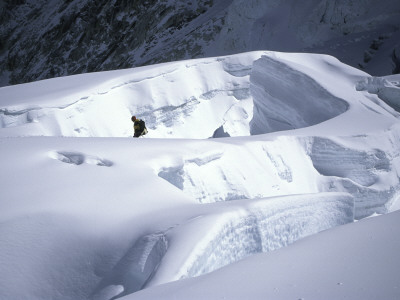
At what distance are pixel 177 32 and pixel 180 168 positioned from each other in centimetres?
1841

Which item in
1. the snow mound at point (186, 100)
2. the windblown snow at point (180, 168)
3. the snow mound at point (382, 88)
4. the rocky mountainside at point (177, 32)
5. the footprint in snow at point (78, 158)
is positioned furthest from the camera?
the rocky mountainside at point (177, 32)

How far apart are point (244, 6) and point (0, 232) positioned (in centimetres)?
1777

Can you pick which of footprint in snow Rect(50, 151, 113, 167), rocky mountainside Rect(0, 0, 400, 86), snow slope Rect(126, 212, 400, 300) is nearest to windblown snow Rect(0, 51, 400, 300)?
footprint in snow Rect(50, 151, 113, 167)

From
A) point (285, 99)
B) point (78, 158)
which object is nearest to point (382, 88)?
point (285, 99)

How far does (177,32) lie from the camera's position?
73.9ft

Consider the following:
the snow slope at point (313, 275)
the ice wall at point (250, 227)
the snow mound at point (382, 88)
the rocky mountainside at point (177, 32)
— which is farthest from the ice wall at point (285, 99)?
the rocky mountainside at point (177, 32)

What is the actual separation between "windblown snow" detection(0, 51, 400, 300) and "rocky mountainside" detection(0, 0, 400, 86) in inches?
270

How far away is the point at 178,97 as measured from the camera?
986 cm

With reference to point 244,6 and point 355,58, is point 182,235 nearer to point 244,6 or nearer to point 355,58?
point 355,58

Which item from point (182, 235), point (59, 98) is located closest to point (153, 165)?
point (182, 235)

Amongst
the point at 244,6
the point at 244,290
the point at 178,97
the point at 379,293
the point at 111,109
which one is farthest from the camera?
the point at 244,6

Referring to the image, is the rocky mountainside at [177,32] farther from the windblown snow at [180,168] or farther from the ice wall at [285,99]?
the ice wall at [285,99]

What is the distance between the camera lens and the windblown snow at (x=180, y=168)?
3.43 meters

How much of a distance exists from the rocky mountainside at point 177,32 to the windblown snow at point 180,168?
6849 millimetres
